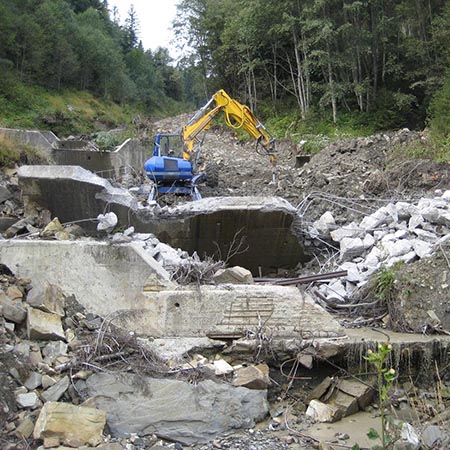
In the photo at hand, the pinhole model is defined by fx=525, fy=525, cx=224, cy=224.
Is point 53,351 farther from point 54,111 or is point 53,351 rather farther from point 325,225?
point 54,111

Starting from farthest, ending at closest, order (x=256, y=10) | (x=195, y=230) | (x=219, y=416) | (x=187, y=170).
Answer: (x=256, y=10) → (x=187, y=170) → (x=195, y=230) → (x=219, y=416)

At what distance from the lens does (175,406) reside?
4801 millimetres

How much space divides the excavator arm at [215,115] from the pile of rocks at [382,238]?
5701mm

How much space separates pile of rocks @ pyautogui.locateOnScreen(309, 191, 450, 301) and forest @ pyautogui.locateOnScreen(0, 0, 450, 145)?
6828 mm

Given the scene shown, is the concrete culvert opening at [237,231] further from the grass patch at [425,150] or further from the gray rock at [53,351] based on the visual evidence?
the grass patch at [425,150]

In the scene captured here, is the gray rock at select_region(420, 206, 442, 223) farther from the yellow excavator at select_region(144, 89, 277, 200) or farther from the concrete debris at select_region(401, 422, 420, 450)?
the yellow excavator at select_region(144, 89, 277, 200)

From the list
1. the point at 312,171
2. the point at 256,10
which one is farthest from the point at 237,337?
the point at 256,10

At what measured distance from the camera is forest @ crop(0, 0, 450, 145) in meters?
22.7

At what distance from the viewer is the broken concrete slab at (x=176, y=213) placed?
26.6 ft

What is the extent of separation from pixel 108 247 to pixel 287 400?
268cm

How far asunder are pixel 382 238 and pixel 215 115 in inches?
305

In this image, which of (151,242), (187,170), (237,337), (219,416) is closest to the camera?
(219,416)

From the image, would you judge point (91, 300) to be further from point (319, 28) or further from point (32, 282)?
point (319, 28)

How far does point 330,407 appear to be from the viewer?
5.16 metres
